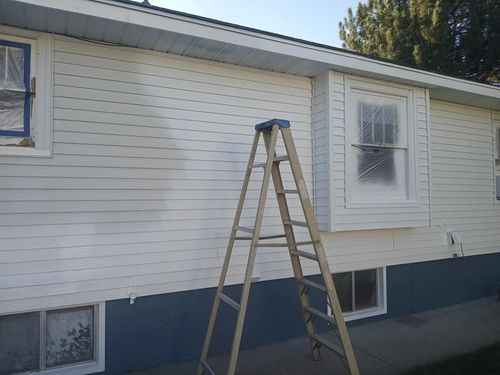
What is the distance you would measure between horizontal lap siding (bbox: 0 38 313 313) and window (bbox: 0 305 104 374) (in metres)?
0.25

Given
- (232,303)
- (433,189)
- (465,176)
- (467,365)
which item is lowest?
(467,365)

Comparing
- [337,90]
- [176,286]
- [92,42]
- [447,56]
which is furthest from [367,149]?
[447,56]

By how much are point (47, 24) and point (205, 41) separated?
56.4 inches

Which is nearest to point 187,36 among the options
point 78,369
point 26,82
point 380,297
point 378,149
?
point 26,82

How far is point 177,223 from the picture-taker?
4199 millimetres

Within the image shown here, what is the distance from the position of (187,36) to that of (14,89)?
64.9 inches

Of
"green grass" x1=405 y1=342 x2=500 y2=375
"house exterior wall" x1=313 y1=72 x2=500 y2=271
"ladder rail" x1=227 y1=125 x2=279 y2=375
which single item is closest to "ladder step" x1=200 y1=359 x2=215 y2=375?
"ladder rail" x1=227 y1=125 x2=279 y2=375

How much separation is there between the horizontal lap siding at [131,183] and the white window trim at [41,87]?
69 millimetres

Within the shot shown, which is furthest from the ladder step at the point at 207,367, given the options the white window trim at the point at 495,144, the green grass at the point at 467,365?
the white window trim at the point at 495,144

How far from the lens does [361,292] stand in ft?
18.5

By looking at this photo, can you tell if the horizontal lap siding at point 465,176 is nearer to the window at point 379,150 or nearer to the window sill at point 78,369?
the window at point 379,150

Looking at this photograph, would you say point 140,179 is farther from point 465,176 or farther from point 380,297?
point 465,176

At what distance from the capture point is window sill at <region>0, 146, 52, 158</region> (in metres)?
3.51

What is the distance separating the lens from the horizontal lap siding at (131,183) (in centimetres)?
360
